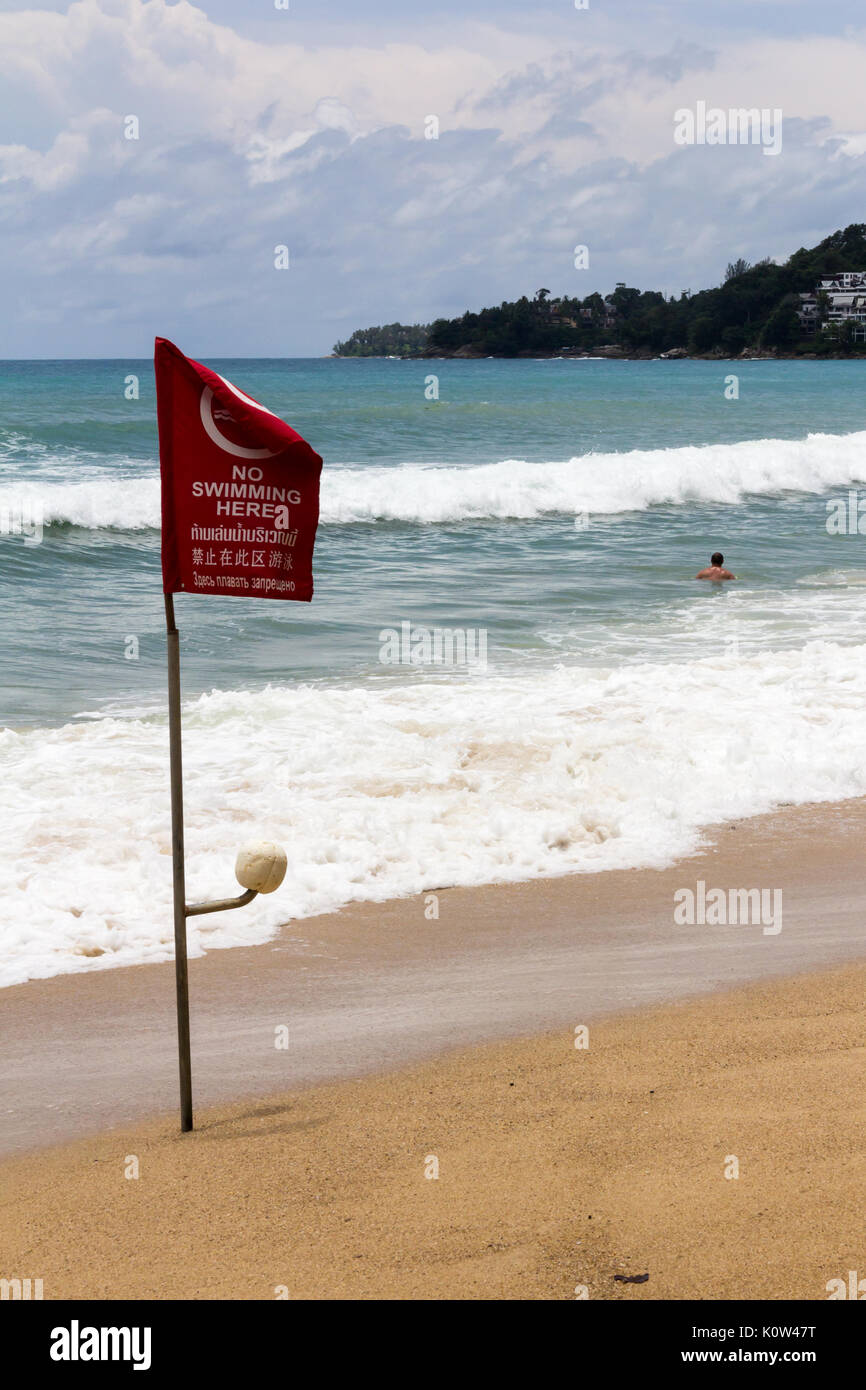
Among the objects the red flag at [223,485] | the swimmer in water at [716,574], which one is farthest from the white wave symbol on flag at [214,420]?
the swimmer in water at [716,574]

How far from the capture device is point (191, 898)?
6242mm

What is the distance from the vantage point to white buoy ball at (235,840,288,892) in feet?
13.5

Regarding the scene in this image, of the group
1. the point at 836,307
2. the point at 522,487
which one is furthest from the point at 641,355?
the point at 522,487

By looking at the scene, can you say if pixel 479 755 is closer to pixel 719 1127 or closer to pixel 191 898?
pixel 191 898

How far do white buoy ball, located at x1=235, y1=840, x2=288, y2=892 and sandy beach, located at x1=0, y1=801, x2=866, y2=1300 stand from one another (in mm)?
816

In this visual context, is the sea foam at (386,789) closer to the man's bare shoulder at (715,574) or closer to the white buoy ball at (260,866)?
the white buoy ball at (260,866)

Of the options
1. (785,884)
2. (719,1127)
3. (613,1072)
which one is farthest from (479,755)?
(719,1127)

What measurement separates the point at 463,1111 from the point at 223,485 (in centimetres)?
218

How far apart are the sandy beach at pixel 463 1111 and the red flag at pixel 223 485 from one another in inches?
70.3

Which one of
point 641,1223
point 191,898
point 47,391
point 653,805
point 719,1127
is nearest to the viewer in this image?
point 641,1223

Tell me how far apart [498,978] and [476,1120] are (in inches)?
52.8

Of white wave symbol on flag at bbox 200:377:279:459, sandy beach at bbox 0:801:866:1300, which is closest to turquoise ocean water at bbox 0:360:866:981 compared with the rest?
sandy beach at bbox 0:801:866:1300

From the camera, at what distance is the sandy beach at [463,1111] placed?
3.35 metres

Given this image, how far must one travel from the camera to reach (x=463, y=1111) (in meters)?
4.24
